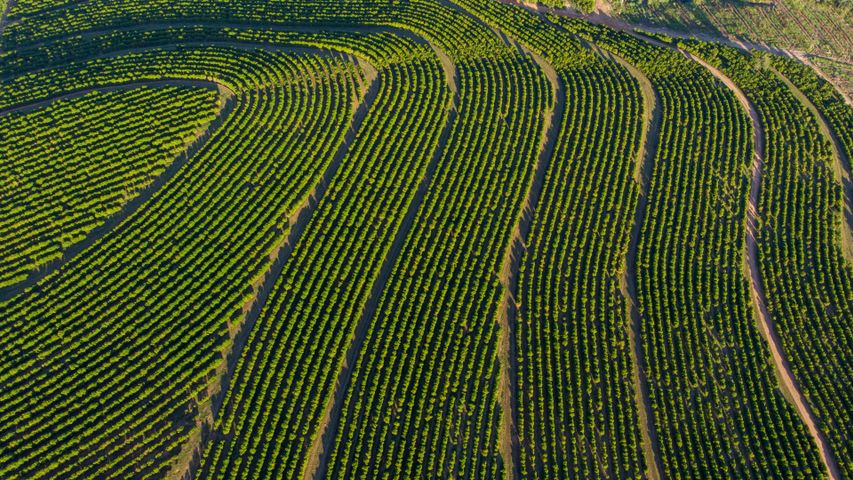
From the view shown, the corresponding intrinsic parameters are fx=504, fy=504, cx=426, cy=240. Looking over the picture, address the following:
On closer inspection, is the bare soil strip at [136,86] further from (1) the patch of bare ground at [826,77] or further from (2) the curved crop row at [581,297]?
(1) the patch of bare ground at [826,77]

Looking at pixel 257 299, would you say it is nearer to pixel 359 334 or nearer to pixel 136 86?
pixel 359 334

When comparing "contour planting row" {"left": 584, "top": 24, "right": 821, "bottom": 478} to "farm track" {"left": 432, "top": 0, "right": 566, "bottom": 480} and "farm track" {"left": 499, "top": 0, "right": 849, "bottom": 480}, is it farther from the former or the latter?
"farm track" {"left": 432, "top": 0, "right": 566, "bottom": 480}

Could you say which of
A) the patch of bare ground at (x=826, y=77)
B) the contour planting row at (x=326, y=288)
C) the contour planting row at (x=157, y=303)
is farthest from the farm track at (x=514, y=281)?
the patch of bare ground at (x=826, y=77)

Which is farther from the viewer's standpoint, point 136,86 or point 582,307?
point 136,86

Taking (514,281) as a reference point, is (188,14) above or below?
above

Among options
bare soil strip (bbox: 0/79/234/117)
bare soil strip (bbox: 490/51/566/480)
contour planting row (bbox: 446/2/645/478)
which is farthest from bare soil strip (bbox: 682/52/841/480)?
bare soil strip (bbox: 0/79/234/117)

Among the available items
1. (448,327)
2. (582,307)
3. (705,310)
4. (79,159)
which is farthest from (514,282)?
(79,159)

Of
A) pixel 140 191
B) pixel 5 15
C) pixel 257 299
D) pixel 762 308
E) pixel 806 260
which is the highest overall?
pixel 806 260
